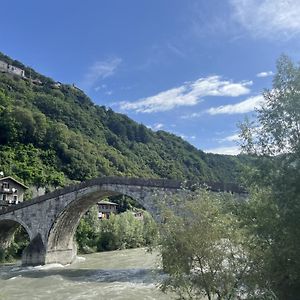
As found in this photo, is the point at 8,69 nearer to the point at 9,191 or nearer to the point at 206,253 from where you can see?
the point at 9,191

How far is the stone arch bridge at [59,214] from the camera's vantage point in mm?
33281

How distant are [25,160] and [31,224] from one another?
31.5 m

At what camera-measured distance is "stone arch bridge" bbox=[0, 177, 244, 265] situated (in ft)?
109

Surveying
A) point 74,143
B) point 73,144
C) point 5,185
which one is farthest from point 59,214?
point 74,143

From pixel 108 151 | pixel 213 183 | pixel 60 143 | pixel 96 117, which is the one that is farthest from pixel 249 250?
pixel 96 117

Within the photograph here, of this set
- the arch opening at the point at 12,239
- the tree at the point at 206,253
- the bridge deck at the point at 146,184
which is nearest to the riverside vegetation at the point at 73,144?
the arch opening at the point at 12,239

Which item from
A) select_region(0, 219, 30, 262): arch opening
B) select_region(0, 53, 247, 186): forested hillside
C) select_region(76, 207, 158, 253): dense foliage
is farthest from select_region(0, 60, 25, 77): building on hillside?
select_region(0, 219, 30, 262): arch opening

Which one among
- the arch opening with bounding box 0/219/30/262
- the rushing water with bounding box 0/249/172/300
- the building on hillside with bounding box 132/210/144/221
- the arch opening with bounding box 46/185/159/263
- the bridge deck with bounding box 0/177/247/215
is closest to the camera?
the rushing water with bounding box 0/249/172/300

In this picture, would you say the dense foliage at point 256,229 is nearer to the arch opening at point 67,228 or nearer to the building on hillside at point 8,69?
the arch opening at point 67,228

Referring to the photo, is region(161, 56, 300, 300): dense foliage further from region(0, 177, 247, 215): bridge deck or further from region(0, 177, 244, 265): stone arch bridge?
region(0, 177, 244, 265): stone arch bridge

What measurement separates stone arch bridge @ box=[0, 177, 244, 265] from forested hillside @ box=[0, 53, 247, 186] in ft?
72.3

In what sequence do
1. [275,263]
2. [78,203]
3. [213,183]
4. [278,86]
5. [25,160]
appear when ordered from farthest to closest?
[25,160] → [78,203] → [213,183] → [278,86] → [275,263]

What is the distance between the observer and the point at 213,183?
82.7 ft

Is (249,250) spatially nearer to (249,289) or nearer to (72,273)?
(249,289)
